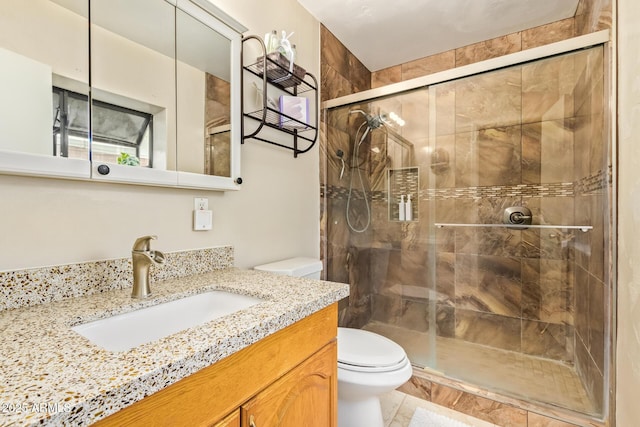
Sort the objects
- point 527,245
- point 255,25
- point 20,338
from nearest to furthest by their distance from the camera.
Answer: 1. point 20,338
2. point 255,25
3. point 527,245

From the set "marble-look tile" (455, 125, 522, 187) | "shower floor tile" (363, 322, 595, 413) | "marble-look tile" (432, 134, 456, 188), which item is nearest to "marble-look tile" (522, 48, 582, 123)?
"marble-look tile" (455, 125, 522, 187)

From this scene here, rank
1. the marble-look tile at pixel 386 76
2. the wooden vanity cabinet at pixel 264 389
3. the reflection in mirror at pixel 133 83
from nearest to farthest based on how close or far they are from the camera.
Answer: the wooden vanity cabinet at pixel 264 389
the reflection in mirror at pixel 133 83
the marble-look tile at pixel 386 76

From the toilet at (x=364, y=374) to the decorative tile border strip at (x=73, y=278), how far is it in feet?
1.37

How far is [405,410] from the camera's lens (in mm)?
1672

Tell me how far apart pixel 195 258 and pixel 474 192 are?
2051 millimetres

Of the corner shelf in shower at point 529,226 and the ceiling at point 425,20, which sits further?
the ceiling at point 425,20

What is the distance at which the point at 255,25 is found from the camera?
5.09ft

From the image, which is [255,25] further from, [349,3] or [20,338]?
[20,338]

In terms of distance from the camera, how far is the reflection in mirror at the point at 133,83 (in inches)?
37.6

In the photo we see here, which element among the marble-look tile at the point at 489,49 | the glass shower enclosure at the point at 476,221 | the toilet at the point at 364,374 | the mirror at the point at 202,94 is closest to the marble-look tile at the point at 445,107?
the glass shower enclosure at the point at 476,221

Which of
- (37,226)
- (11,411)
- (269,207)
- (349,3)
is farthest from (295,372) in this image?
(349,3)

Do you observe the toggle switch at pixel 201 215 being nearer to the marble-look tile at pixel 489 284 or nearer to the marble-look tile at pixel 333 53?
the marble-look tile at pixel 333 53

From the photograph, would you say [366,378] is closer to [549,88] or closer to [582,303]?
[582,303]

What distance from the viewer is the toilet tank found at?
4.72ft
